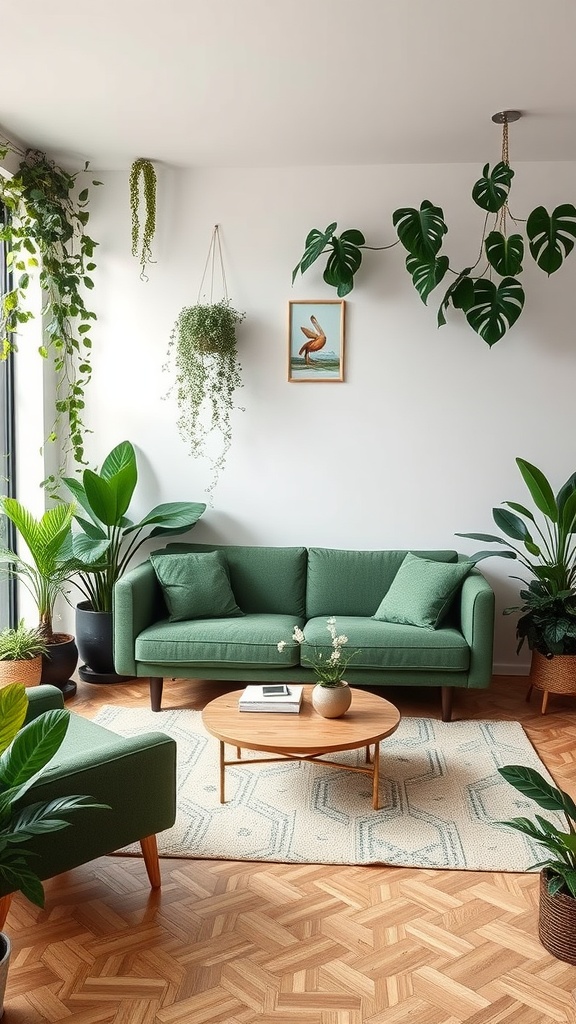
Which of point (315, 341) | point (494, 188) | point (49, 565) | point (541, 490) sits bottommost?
point (49, 565)

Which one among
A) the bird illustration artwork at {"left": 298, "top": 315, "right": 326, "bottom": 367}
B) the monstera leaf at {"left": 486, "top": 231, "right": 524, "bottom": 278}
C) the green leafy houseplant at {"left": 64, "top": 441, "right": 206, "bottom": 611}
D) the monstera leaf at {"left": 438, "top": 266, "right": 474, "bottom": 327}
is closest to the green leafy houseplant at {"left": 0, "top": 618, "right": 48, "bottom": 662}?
the green leafy houseplant at {"left": 64, "top": 441, "right": 206, "bottom": 611}

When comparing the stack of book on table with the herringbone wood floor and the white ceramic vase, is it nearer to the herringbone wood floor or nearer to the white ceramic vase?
the white ceramic vase

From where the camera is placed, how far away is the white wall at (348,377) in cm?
486

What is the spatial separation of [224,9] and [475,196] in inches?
68.4

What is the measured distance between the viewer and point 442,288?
4.87m

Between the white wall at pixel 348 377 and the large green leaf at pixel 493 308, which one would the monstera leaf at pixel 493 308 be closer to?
the large green leaf at pixel 493 308

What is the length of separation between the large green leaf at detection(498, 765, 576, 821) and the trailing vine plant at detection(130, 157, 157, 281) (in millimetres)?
3670

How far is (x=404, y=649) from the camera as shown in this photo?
4.16m

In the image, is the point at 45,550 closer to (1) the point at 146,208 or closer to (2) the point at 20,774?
(1) the point at 146,208

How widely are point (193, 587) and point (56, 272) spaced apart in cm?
197

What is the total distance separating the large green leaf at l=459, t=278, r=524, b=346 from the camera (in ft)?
14.7

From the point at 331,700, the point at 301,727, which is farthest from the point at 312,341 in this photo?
the point at 301,727

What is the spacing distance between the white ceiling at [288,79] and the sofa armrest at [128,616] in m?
2.26

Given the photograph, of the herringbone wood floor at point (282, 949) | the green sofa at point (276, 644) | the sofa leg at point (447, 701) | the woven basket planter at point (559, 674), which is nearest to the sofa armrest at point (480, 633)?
the green sofa at point (276, 644)
